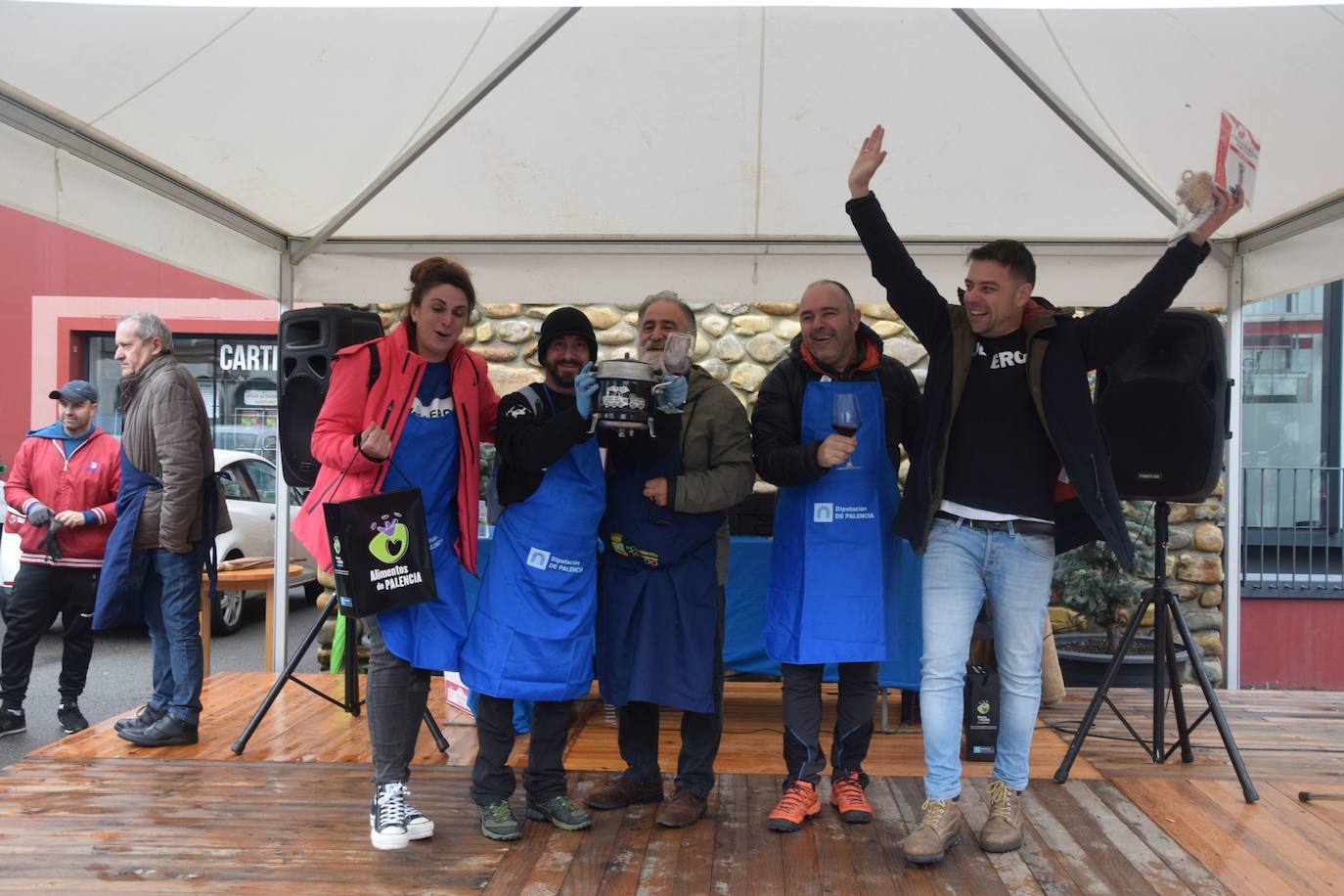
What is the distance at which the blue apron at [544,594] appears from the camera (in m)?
2.83

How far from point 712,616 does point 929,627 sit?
59 cm

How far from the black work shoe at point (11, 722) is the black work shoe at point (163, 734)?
1336 mm

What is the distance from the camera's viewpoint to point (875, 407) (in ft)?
9.91

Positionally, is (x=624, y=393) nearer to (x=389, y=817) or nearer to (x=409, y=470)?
(x=409, y=470)

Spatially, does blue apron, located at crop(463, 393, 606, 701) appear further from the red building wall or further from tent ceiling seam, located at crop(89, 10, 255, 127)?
the red building wall

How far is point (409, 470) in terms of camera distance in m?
2.88

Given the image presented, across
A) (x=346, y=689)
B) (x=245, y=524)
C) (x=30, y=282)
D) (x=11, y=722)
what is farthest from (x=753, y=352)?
(x=30, y=282)

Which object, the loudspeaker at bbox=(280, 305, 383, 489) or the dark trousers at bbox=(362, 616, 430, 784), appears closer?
the dark trousers at bbox=(362, 616, 430, 784)

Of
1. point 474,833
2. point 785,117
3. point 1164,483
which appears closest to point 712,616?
point 474,833

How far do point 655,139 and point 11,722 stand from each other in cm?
382

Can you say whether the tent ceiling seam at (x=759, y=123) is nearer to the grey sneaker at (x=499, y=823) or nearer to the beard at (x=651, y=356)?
the beard at (x=651, y=356)

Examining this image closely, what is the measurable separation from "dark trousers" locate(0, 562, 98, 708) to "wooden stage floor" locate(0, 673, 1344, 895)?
0.83 m

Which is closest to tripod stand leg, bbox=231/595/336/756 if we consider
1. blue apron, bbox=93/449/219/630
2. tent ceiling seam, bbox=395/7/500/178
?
blue apron, bbox=93/449/219/630

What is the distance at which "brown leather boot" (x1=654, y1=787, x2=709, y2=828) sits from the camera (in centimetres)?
299
